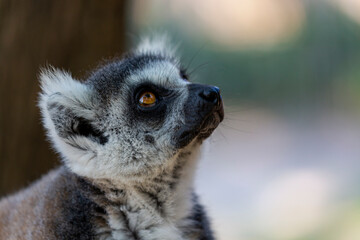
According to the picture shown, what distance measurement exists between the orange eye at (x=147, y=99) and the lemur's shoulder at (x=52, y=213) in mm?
600

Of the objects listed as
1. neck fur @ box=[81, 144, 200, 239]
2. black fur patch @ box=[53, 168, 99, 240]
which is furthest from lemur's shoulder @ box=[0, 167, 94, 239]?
neck fur @ box=[81, 144, 200, 239]

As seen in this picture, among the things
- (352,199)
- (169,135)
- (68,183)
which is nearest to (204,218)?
(169,135)

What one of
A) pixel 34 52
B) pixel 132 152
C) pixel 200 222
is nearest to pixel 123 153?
pixel 132 152

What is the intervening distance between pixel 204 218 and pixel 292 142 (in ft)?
15.0

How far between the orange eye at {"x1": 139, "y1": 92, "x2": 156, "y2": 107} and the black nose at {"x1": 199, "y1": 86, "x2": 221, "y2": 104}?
33cm

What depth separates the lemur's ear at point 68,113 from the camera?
2666 mm

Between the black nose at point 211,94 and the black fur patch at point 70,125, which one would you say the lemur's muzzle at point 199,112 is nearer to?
the black nose at point 211,94

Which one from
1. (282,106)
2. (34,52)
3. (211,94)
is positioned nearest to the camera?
(211,94)

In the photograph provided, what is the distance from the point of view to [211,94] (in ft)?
8.51

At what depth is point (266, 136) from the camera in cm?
769

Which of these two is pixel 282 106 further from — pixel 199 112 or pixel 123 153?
pixel 123 153

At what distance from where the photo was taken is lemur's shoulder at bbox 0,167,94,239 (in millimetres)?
2568

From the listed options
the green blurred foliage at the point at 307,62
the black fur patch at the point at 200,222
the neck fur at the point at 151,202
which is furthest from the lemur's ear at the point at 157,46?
the green blurred foliage at the point at 307,62

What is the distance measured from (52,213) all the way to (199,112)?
3.36ft
